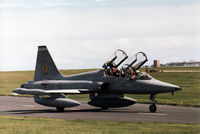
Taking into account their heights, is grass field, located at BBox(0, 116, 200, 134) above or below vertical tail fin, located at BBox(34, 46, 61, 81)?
below

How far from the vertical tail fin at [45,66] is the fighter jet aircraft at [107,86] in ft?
3.42

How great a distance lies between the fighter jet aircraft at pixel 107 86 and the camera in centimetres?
2356

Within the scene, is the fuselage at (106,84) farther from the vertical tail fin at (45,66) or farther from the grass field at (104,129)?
the grass field at (104,129)

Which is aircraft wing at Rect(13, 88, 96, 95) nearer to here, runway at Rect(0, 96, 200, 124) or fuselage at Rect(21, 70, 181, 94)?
fuselage at Rect(21, 70, 181, 94)

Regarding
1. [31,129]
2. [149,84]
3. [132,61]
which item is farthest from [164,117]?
[31,129]

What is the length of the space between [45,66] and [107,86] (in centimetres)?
594

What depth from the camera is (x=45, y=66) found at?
28609 mm

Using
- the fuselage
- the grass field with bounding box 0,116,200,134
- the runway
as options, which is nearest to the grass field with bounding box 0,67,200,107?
the runway

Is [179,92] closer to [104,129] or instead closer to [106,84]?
[106,84]

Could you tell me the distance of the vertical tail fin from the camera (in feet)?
93.5

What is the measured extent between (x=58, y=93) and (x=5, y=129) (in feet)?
32.2

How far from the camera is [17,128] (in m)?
14.8

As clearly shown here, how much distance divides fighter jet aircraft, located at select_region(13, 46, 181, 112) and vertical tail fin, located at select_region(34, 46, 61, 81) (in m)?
1.04

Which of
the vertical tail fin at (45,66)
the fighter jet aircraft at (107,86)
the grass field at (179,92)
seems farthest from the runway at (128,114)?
the grass field at (179,92)
